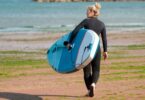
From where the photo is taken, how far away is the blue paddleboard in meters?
11.5

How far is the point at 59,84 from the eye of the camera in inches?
531

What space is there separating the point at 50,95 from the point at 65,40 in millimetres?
1067

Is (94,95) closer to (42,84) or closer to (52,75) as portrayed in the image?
(42,84)

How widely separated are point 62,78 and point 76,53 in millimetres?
2981

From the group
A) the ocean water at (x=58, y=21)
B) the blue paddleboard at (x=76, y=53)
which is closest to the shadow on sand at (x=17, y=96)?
the blue paddleboard at (x=76, y=53)

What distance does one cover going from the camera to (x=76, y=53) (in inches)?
462

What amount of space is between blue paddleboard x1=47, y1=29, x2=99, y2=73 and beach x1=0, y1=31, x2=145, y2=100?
558 millimetres

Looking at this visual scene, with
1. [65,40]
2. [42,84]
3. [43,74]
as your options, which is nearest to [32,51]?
[43,74]

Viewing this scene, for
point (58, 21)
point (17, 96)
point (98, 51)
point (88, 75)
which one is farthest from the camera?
point (58, 21)

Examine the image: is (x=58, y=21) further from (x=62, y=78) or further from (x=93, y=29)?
(x=93, y=29)

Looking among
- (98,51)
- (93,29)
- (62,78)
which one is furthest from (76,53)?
(62,78)

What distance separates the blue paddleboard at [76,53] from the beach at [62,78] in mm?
558

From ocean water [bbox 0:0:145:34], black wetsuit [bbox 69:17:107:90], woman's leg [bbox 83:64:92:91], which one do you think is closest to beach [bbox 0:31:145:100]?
woman's leg [bbox 83:64:92:91]

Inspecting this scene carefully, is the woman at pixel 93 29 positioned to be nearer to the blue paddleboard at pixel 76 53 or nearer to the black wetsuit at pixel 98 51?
the black wetsuit at pixel 98 51
